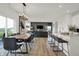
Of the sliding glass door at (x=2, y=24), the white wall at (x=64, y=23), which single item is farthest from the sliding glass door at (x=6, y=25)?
the white wall at (x=64, y=23)

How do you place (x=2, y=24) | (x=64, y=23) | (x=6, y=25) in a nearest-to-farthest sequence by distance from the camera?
(x=2, y=24), (x=6, y=25), (x=64, y=23)

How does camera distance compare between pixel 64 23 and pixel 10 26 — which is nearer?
pixel 10 26

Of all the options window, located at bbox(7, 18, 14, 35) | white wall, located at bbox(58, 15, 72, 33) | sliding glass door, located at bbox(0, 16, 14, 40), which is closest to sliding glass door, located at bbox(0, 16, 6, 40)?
sliding glass door, located at bbox(0, 16, 14, 40)

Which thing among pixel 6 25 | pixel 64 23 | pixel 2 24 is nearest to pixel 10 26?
pixel 6 25

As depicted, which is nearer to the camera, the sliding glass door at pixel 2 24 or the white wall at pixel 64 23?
the sliding glass door at pixel 2 24

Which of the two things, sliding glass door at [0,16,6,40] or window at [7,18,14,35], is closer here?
sliding glass door at [0,16,6,40]

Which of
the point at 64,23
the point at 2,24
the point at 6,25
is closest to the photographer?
the point at 2,24

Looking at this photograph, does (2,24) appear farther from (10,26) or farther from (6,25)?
(10,26)

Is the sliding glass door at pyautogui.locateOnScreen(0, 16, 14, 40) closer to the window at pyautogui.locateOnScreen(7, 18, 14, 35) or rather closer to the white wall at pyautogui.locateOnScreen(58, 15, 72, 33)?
the window at pyautogui.locateOnScreen(7, 18, 14, 35)

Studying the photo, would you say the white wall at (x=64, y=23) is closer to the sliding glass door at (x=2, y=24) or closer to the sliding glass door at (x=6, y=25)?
the sliding glass door at (x=6, y=25)

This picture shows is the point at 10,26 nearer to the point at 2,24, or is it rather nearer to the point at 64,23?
the point at 2,24

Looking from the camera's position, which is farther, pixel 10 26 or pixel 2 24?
pixel 10 26

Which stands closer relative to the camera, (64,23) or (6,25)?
(6,25)

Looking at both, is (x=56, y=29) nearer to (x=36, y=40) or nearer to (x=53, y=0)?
(x=36, y=40)
